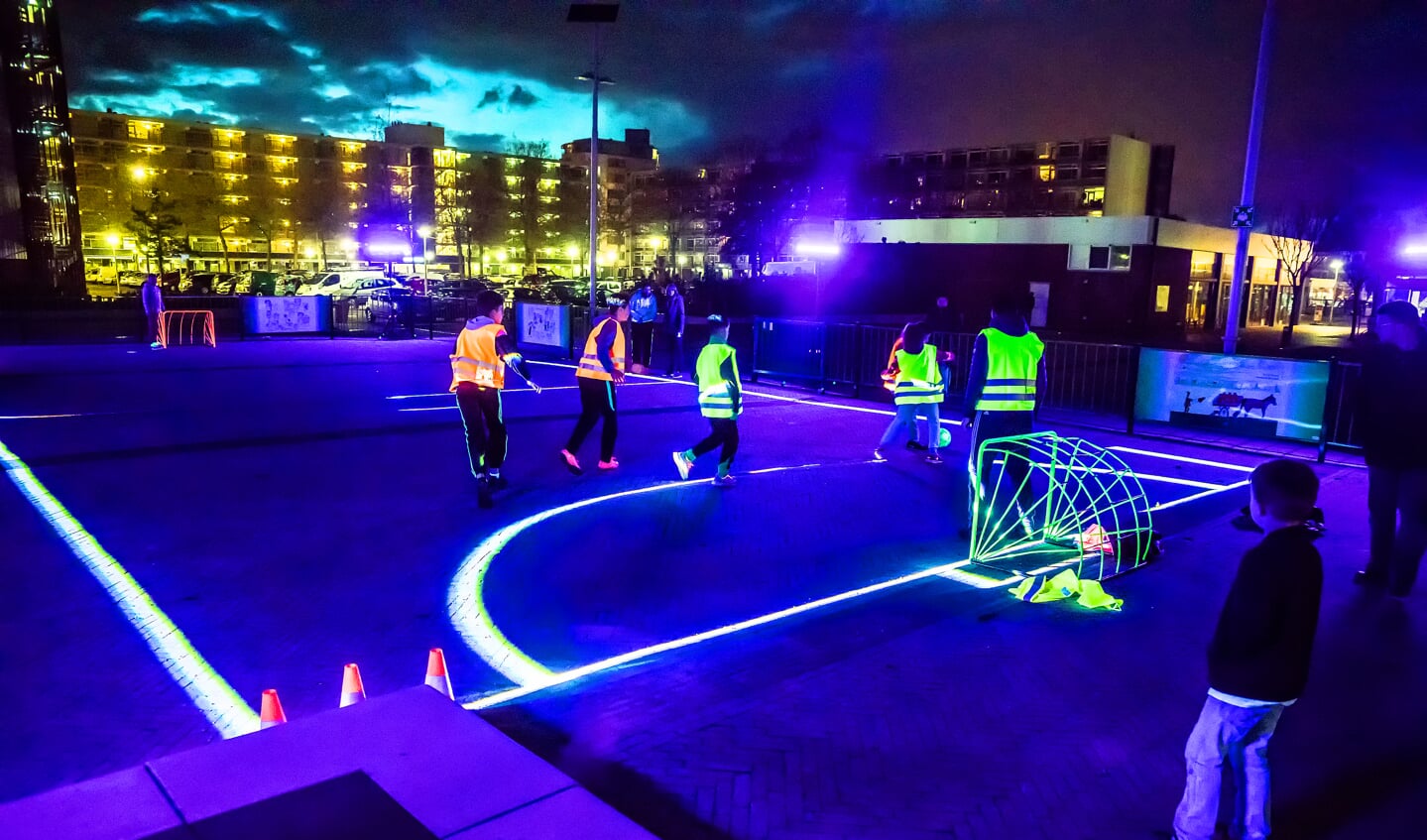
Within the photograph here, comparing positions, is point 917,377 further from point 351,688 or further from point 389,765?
point 389,765

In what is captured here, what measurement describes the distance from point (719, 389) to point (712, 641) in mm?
3784

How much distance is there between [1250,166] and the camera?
14.0m

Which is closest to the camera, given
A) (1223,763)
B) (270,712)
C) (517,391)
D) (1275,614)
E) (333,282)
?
(1275,614)

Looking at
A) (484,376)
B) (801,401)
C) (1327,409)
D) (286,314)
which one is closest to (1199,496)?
(1327,409)

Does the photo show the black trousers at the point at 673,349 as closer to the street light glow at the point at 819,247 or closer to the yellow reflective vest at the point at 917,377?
the yellow reflective vest at the point at 917,377

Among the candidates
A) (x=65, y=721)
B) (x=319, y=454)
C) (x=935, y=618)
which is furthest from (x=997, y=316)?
(x=319, y=454)

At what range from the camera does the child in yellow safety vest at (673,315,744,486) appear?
8734 millimetres

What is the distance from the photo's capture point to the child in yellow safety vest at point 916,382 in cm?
1030

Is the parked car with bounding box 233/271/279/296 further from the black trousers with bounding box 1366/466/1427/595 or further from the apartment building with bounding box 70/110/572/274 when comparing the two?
the black trousers with bounding box 1366/466/1427/595

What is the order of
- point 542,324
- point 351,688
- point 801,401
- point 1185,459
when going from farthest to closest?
point 542,324
point 801,401
point 1185,459
point 351,688

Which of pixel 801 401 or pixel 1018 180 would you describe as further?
pixel 1018 180

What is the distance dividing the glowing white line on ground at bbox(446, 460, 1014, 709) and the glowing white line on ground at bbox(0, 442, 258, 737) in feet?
3.96

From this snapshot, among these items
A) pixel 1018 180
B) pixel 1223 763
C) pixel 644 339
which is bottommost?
pixel 1223 763

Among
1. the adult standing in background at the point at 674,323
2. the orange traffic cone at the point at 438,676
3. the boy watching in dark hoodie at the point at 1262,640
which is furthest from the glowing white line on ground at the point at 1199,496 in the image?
the adult standing in background at the point at 674,323
